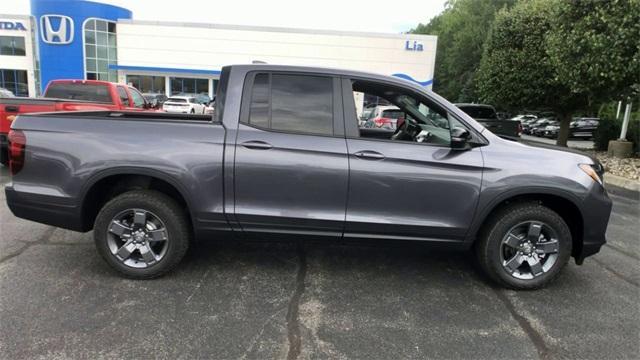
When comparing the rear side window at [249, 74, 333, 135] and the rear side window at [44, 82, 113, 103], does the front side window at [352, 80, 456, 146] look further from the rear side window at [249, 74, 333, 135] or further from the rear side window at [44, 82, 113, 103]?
the rear side window at [44, 82, 113, 103]

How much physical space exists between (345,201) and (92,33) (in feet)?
137

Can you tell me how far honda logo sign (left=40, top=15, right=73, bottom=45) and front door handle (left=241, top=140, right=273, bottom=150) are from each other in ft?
135

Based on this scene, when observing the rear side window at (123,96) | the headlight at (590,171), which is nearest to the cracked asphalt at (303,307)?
the headlight at (590,171)

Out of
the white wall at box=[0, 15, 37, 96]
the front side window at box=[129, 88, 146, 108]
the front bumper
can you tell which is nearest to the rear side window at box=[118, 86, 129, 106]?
the front side window at box=[129, 88, 146, 108]

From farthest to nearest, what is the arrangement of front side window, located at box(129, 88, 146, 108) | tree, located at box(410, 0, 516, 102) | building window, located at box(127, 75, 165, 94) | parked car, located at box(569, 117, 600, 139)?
1. tree, located at box(410, 0, 516, 102)
2. building window, located at box(127, 75, 165, 94)
3. parked car, located at box(569, 117, 600, 139)
4. front side window, located at box(129, 88, 146, 108)

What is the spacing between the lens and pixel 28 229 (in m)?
4.96

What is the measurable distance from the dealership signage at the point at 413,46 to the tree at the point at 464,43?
272 inches

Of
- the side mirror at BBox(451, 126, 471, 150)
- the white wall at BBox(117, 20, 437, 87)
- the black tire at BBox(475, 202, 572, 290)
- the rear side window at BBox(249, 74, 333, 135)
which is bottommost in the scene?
the black tire at BBox(475, 202, 572, 290)

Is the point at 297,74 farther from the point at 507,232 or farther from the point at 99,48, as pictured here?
the point at 99,48

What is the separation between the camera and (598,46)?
949 cm

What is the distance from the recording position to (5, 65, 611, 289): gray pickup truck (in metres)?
3.58

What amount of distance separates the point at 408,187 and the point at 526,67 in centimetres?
1400

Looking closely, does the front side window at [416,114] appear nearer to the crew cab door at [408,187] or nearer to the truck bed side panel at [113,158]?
the crew cab door at [408,187]

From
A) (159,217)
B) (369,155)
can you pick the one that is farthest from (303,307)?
(159,217)
